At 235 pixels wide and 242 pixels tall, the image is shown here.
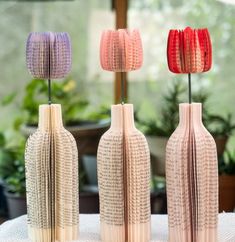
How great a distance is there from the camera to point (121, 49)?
1009 mm

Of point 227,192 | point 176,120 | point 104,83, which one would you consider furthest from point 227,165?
point 104,83

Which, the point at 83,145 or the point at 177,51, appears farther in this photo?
the point at 83,145

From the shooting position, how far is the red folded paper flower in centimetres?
99

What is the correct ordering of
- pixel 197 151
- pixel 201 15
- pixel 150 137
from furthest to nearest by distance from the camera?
pixel 201 15, pixel 150 137, pixel 197 151

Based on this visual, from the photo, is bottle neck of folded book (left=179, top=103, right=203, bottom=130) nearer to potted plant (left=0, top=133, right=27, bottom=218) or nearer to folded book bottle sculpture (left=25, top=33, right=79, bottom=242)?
folded book bottle sculpture (left=25, top=33, right=79, bottom=242)

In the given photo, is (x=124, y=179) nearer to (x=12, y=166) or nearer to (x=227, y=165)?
(x=227, y=165)

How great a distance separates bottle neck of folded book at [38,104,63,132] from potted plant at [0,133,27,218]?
962 mm

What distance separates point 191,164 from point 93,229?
0.24 m

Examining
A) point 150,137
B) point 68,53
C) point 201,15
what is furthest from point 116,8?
point 68,53

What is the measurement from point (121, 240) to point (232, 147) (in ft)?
4.47

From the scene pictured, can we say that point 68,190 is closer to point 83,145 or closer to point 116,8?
point 83,145

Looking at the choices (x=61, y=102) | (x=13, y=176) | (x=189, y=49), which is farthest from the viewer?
(x=61, y=102)

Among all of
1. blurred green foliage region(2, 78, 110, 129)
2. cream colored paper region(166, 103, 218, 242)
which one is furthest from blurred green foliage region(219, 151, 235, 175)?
cream colored paper region(166, 103, 218, 242)

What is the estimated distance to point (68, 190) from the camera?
104 centimetres
